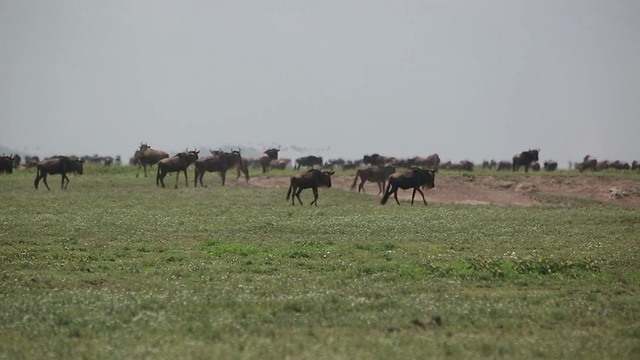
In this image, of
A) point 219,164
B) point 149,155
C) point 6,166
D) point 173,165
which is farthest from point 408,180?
point 6,166

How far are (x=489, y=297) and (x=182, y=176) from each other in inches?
2100

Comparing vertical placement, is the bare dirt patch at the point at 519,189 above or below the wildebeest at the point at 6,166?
below

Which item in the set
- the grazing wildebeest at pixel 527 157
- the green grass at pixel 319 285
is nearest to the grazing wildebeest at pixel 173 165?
the green grass at pixel 319 285

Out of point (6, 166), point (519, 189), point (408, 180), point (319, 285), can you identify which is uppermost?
point (6, 166)

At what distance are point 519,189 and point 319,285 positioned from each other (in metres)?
42.1

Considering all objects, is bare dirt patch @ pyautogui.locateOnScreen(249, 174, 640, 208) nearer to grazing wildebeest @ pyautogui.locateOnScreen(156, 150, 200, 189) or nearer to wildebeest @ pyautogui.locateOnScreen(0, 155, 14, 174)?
grazing wildebeest @ pyautogui.locateOnScreen(156, 150, 200, 189)

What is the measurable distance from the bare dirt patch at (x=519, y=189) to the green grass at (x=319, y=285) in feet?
49.6

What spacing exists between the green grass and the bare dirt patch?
1512 cm

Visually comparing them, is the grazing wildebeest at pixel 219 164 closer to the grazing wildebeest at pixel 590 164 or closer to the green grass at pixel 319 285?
the green grass at pixel 319 285

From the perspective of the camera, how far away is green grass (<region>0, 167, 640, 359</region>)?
14172 mm

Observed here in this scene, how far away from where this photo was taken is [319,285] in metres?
20.2

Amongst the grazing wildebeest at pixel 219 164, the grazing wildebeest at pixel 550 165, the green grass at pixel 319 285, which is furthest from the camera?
the grazing wildebeest at pixel 550 165

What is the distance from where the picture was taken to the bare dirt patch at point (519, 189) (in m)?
55.3

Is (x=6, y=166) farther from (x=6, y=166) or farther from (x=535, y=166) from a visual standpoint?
(x=535, y=166)
